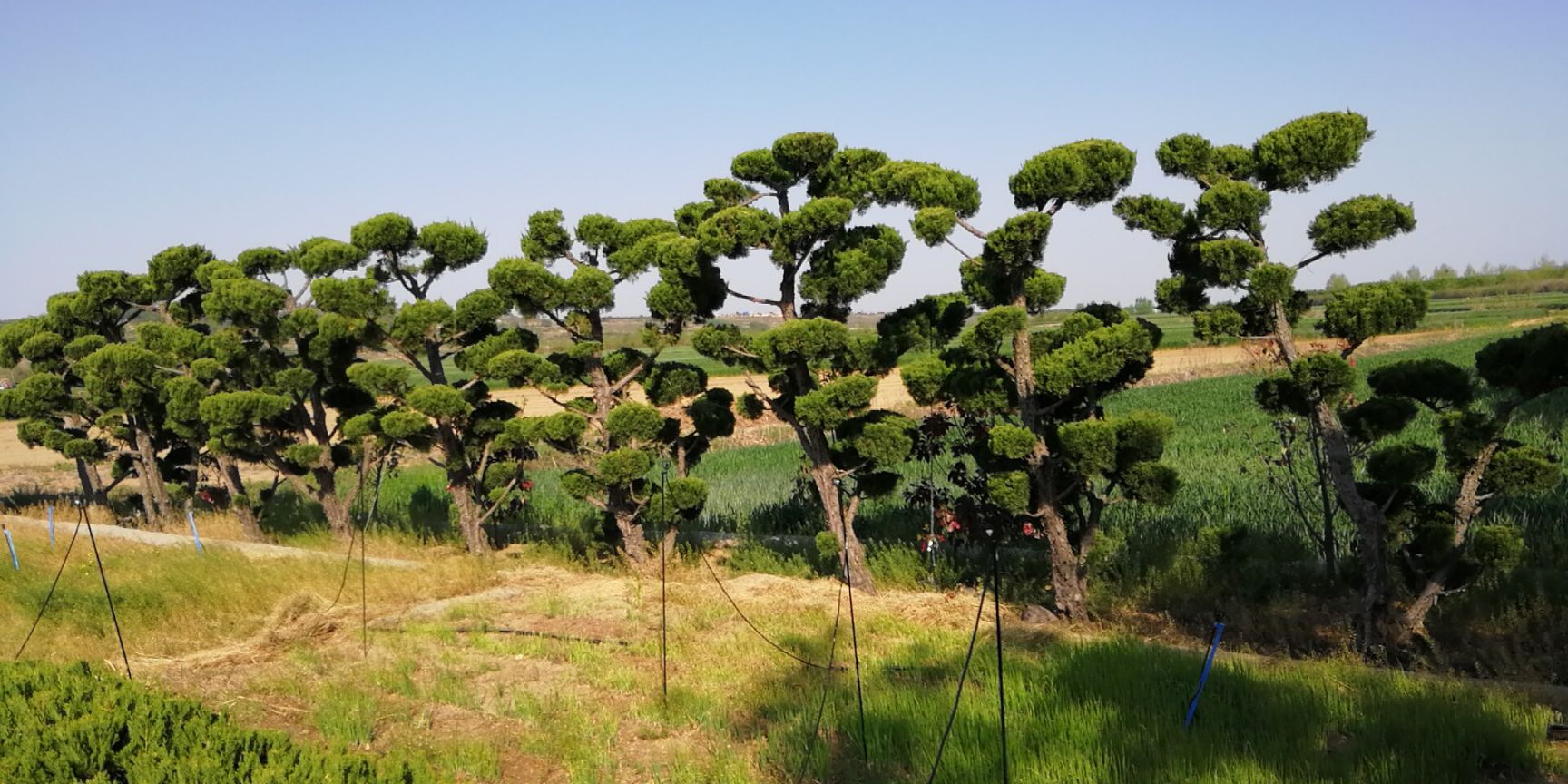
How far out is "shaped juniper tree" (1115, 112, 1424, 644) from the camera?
777 cm

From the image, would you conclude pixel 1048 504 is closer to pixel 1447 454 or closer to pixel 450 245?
pixel 1447 454

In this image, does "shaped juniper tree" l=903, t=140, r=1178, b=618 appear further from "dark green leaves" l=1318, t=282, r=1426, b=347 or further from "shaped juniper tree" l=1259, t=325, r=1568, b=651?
"dark green leaves" l=1318, t=282, r=1426, b=347

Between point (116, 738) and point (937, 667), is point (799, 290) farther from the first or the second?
point (116, 738)

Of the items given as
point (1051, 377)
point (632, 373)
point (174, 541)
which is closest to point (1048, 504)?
point (1051, 377)

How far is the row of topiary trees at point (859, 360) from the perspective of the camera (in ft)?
26.0

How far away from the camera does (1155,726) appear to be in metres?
5.77

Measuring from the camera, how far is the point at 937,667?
757 centimetres

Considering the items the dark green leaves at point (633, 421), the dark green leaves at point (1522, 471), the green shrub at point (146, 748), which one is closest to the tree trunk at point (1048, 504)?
the dark green leaves at point (1522, 471)

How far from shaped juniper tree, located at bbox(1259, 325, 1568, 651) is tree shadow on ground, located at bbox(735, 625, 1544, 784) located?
162 centimetres

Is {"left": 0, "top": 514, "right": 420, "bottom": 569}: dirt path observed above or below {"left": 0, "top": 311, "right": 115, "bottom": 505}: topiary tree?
below

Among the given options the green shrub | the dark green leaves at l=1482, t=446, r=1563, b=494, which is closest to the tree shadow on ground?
the dark green leaves at l=1482, t=446, r=1563, b=494

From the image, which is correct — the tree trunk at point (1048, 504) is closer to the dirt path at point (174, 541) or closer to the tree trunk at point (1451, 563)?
the tree trunk at point (1451, 563)

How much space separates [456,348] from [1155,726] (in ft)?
31.7

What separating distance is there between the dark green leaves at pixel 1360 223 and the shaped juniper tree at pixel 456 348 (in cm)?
812
